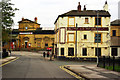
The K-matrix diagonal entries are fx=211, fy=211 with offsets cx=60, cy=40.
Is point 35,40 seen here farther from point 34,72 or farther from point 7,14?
point 34,72

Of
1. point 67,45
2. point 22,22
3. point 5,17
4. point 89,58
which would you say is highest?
point 22,22

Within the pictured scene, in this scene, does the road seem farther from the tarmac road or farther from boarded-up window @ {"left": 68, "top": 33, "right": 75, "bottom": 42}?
boarded-up window @ {"left": 68, "top": 33, "right": 75, "bottom": 42}

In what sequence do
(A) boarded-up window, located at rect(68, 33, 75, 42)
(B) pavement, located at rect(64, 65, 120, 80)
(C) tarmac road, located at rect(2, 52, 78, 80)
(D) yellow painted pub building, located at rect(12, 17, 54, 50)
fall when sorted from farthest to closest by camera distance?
1. (D) yellow painted pub building, located at rect(12, 17, 54, 50)
2. (A) boarded-up window, located at rect(68, 33, 75, 42)
3. (C) tarmac road, located at rect(2, 52, 78, 80)
4. (B) pavement, located at rect(64, 65, 120, 80)

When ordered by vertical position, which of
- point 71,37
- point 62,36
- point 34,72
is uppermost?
point 62,36

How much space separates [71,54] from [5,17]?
68.9 ft

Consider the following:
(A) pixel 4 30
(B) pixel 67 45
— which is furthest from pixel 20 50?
(A) pixel 4 30

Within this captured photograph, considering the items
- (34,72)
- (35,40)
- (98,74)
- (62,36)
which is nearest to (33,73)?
(34,72)

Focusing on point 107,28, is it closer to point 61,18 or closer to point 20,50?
point 61,18

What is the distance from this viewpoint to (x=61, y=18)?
44094 mm

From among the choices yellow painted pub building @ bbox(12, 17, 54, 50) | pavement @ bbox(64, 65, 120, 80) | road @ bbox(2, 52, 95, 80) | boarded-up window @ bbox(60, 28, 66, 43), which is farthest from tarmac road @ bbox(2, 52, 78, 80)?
yellow painted pub building @ bbox(12, 17, 54, 50)

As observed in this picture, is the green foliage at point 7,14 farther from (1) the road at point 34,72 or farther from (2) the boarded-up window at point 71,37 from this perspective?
(2) the boarded-up window at point 71,37

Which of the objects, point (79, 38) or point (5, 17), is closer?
point (5, 17)

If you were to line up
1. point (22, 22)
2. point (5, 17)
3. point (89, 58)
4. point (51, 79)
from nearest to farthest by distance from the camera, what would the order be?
point (51, 79) < point (5, 17) < point (89, 58) < point (22, 22)

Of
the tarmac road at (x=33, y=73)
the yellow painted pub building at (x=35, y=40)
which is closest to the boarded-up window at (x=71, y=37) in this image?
the tarmac road at (x=33, y=73)
